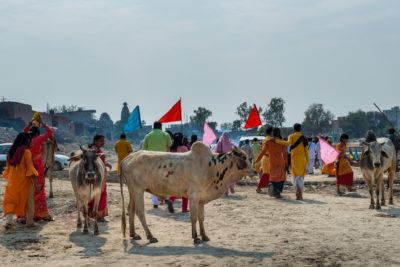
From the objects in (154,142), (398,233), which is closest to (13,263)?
(154,142)

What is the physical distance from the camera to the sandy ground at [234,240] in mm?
5840

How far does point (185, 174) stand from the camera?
706 centimetres

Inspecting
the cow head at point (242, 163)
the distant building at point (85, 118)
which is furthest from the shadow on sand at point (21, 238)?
the distant building at point (85, 118)

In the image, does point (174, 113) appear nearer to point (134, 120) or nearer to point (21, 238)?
point (134, 120)

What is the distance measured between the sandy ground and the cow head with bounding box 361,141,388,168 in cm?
106

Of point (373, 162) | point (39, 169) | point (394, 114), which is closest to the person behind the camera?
point (39, 169)

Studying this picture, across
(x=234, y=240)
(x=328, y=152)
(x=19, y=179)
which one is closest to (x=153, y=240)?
(x=234, y=240)

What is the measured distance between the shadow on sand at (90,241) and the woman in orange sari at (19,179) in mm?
1096

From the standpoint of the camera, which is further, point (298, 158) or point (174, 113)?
point (174, 113)

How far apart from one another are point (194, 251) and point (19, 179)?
3590 millimetres

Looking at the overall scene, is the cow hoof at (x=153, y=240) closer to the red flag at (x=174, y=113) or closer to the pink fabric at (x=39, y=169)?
the pink fabric at (x=39, y=169)

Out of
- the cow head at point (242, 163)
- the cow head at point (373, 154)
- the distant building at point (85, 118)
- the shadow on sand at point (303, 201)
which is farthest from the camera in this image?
the distant building at point (85, 118)

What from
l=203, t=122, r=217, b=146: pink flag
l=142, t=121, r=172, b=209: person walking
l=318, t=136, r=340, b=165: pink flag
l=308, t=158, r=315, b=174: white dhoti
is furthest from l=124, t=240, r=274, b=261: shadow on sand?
l=308, t=158, r=315, b=174: white dhoti

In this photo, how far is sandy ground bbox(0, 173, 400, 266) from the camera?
5.84m
